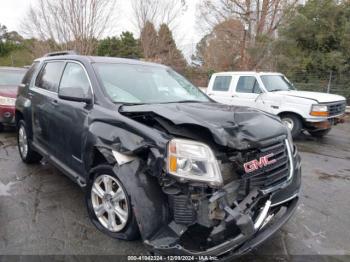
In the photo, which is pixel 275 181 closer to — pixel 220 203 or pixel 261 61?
pixel 220 203

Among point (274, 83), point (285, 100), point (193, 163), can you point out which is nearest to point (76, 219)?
point (193, 163)

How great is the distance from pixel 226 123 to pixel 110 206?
4.42 feet

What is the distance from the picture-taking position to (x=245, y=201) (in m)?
2.15

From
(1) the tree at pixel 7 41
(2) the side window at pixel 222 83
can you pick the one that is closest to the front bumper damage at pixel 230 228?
(2) the side window at pixel 222 83

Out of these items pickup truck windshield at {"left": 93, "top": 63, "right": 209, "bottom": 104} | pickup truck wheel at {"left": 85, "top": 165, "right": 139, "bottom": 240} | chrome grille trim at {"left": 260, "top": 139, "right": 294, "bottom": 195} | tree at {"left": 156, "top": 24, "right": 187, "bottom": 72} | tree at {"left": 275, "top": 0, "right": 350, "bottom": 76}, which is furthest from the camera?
tree at {"left": 156, "top": 24, "right": 187, "bottom": 72}

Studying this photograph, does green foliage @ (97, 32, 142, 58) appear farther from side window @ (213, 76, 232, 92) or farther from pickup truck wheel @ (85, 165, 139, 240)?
pickup truck wheel @ (85, 165, 139, 240)

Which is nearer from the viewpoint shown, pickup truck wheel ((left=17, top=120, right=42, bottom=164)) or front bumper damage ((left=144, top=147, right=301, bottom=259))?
front bumper damage ((left=144, top=147, right=301, bottom=259))

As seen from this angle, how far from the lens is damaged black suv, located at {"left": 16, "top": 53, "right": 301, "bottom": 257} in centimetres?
202

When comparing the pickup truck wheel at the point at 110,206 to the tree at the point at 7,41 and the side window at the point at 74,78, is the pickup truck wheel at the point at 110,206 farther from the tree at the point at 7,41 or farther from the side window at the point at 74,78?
the tree at the point at 7,41

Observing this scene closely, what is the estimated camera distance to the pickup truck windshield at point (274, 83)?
7.56 m

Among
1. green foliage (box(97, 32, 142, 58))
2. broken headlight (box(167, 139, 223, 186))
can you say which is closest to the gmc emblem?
broken headlight (box(167, 139, 223, 186))

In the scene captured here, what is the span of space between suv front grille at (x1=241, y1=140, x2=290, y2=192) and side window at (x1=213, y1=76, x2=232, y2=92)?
5.89m

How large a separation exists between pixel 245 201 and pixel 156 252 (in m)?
0.76

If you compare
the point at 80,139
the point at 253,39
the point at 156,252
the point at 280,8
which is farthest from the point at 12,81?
the point at 280,8
